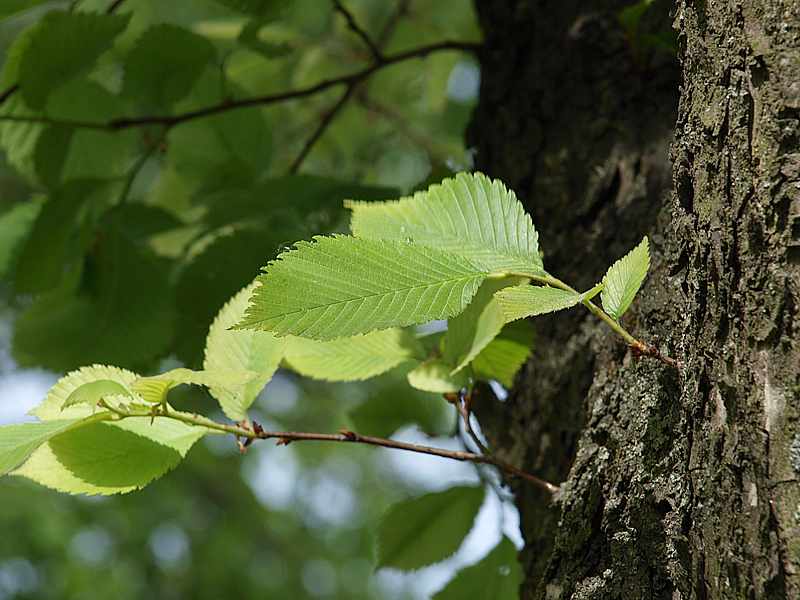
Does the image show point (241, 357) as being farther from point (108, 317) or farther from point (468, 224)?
point (108, 317)

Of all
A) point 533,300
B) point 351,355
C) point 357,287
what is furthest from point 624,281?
point 351,355

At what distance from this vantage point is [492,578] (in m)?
0.78

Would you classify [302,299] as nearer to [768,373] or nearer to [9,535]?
[768,373]

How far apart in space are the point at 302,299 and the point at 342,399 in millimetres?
3969

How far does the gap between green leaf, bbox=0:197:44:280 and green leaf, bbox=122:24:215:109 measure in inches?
6.9

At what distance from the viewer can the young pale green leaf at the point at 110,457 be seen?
584mm

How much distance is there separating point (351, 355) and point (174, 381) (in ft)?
0.69

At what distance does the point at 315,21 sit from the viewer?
4.99 ft

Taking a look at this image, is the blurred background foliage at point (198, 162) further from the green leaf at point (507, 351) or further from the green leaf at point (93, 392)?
the green leaf at point (93, 392)

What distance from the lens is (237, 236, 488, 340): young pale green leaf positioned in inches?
20.5

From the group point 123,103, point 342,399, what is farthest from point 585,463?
point 342,399

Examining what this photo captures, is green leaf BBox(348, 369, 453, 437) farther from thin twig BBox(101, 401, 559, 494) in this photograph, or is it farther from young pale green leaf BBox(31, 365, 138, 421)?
young pale green leaf BBox(31, 365, 138, 421)

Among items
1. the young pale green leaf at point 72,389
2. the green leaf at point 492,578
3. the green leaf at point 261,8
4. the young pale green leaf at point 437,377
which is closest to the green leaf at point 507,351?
the young pale green leaf at point 437,377

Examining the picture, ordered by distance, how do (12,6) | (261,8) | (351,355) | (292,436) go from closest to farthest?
(292,436), (351,355), (12,6), (261,8)
